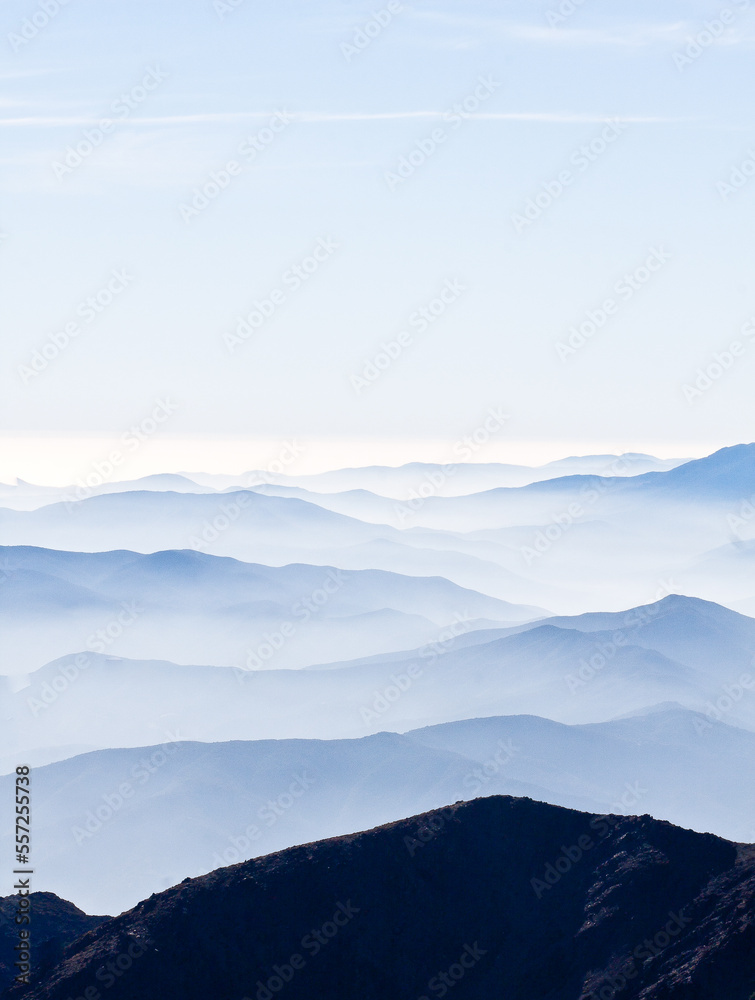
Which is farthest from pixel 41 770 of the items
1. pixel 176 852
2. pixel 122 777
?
pixel 176 852

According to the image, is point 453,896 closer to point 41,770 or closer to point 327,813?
point 327,813

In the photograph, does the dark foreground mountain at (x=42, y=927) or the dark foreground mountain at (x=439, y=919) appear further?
the dark foreground mountain at (x=42, y=927)

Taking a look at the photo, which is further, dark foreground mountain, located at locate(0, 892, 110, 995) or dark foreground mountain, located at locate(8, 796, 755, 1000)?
dark foreground mountain, located at locate(0, 892, 110, 995)

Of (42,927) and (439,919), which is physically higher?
(42,927)

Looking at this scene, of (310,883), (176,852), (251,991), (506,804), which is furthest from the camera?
(176,852)
